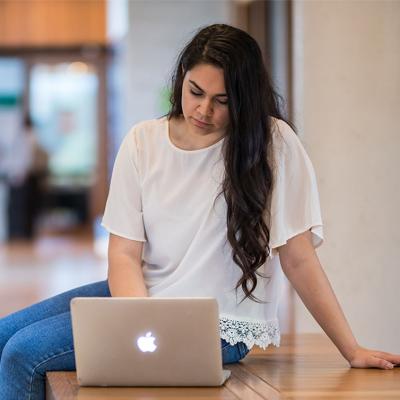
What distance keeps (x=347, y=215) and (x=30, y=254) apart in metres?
8.17

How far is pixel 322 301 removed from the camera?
3.06 meters

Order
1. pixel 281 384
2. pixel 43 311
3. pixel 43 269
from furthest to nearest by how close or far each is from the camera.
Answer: pixel 43 269 < pixel 43 311 < pixel 281 384

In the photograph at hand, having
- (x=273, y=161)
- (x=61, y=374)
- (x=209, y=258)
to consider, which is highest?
(x=273, y=161)

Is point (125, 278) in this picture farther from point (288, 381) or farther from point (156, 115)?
point (156, 115)

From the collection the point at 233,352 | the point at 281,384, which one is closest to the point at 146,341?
the point at 281,384

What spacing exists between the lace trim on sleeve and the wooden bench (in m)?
0.08

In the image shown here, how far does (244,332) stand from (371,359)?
367mm

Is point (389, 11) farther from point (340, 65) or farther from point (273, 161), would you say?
point (273, 161)

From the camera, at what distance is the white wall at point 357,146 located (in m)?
5.19

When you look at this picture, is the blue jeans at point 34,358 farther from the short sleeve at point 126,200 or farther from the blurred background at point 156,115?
the blurred background at point 156,115

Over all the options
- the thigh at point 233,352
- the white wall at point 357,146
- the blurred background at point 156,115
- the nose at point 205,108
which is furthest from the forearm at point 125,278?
the white wall at point 357,146

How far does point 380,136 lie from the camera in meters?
5.21

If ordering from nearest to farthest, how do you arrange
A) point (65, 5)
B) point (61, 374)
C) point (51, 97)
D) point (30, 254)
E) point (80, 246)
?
1. point (61, 374)
2. point (30, 254)
3. point (80, 246)
4. point (65, 5)
5. point (51, 97)

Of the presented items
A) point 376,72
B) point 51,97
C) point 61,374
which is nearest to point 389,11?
point 376,72
